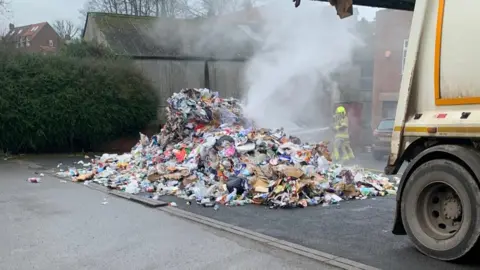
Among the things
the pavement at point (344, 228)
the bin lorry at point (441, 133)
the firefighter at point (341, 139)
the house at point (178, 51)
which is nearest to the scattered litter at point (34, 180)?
the pavement at point (344, 228)

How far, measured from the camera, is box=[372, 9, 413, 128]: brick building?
14060mm

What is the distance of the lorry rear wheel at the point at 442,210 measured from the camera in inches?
162

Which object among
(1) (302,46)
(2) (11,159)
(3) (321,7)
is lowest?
(2) (11,159)

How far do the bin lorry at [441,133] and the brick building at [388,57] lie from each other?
7.61 m

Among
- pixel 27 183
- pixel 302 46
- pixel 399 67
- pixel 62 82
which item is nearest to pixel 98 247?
pixel 27 183

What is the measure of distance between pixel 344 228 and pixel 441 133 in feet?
6.43

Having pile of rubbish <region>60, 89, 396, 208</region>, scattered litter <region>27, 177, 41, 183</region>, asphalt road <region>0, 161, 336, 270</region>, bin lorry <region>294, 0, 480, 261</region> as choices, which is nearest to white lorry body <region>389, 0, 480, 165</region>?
bin lorry <region>294, 0, 480, 261</region>

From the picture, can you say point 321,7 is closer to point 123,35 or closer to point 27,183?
point 27,183

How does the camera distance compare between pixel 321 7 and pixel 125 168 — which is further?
pixel 321 7

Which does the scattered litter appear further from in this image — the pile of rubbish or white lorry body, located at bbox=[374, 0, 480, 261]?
white lorry body, located at bbox=[374, 0, 480, 261]

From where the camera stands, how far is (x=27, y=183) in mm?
10031

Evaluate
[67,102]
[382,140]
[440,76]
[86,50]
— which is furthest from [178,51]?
[440,76]

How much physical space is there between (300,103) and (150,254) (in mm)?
10613

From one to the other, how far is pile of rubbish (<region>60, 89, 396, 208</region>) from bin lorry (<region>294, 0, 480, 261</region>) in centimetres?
267
